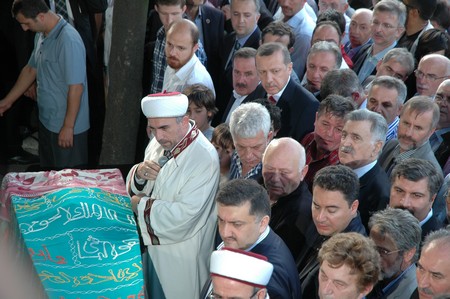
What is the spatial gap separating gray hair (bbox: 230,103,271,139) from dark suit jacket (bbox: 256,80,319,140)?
784mm

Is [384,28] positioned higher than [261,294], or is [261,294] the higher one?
[384,28]

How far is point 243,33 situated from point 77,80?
1.86 meters

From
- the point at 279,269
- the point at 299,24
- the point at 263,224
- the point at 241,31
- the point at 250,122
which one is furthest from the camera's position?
the point at 299,24

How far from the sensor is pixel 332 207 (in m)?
5.19

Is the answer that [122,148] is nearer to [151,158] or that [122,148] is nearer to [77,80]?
[77,80]

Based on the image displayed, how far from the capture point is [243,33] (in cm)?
916

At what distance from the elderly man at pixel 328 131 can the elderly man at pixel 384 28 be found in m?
2.23

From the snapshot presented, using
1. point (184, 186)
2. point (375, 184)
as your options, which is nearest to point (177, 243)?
point (184, 186)

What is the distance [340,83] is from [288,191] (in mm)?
1712

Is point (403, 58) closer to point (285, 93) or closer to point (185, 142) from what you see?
point (285, 93)

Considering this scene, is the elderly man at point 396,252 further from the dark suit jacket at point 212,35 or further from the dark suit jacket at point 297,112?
the dark suit jacket at point 212,35

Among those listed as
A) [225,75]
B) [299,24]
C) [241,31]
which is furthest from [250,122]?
[299,24]

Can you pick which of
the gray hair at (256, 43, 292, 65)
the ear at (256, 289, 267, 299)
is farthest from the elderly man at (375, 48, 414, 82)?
the ear at (256, 289, 267, 299)

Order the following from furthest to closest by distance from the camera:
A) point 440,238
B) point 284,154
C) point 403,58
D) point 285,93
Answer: point 403,58
point 285,93
point 284,154
point 440,238
